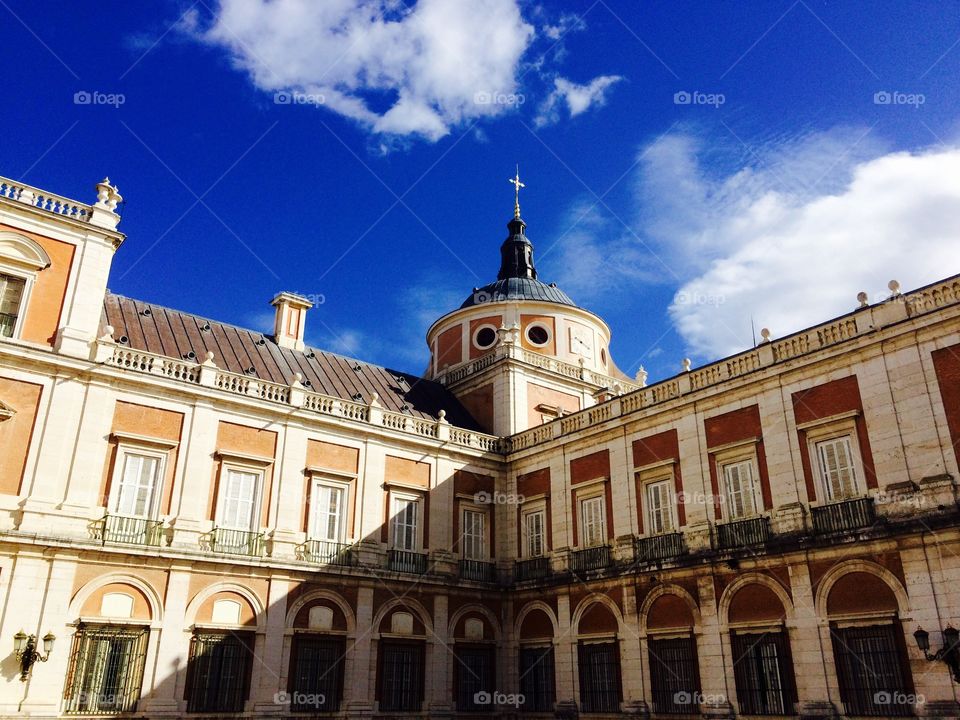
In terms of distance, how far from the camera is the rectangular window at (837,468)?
669 inches

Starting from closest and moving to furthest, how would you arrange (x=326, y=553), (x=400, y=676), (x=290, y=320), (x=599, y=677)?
(x=599, y=677), (x=326, y=553), (x=400, y=676), (x=290, y=320)

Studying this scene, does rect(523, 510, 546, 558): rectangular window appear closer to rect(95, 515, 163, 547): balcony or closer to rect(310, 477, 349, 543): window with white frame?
rect(310, 477, 349, 543): window with white frame

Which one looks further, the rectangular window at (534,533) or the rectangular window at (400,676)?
the rectangular window at (534,533)

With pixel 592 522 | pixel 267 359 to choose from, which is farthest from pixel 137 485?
pixel 592 522

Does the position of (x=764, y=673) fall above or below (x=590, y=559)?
below

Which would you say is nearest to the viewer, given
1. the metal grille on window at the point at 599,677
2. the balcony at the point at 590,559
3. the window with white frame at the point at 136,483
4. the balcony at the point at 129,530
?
the balcony at the point at 129,530

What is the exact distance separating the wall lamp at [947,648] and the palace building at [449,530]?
5 centimetres

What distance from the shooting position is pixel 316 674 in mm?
20453

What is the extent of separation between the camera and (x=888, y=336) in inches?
666

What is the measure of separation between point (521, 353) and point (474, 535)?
23.1 ft

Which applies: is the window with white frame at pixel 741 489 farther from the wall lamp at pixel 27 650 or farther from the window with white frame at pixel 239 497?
the wall lamp at pixel 27 650

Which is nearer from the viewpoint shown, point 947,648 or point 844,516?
point 947,648

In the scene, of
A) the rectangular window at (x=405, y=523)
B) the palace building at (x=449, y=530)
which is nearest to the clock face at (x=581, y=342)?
the palace building at (x=449, y=530)

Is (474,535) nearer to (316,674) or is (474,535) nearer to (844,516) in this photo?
(316,674)
